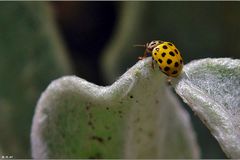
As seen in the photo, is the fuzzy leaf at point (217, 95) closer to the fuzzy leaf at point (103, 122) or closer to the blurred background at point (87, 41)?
the fuzzy leaf at point (103, 122)

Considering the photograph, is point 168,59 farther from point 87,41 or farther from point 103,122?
point 87,41

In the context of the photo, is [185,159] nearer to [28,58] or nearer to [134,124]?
[134,124]

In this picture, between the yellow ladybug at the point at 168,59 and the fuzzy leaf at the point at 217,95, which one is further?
the yellow ladybug at the point at 168,59

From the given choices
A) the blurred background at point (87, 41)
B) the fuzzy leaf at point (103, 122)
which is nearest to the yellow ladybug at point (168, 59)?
the fuzzy leaf at point (103, 122)

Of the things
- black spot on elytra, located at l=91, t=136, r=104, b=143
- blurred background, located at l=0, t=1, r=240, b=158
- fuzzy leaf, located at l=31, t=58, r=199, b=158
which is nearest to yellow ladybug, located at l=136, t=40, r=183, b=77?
fuzzy leaf, located at l=31, t=58, r=199, b=158

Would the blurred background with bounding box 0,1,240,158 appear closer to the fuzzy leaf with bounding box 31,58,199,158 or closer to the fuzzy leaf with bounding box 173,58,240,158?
the fuzzy leaf with bounding box 31,58,199,158

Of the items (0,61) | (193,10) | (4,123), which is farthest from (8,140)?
(193,10)

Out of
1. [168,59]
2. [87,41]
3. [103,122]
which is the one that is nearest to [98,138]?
[103,122]
